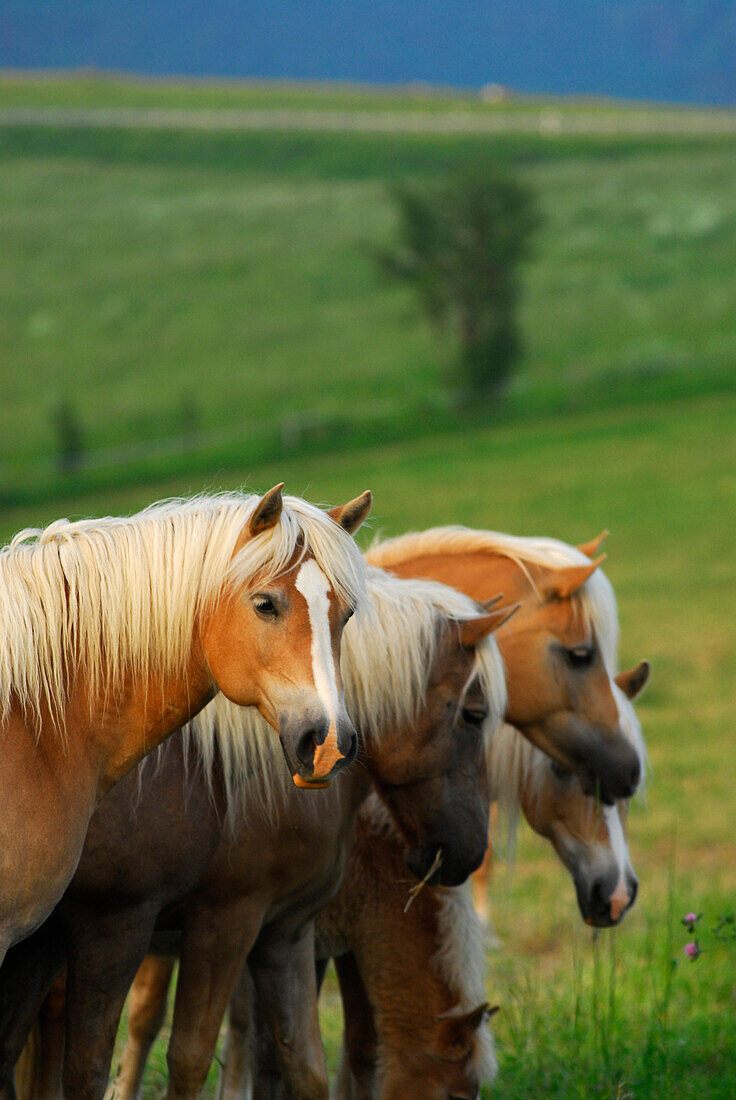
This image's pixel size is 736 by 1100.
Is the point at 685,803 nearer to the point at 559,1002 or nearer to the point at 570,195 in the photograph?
the point at 559,1002

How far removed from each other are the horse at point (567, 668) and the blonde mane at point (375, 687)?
581 mm

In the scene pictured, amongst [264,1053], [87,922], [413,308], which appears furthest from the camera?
[413,308]

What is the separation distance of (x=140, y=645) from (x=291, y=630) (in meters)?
0.42

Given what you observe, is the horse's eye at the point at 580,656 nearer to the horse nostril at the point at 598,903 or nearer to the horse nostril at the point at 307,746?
the horse nostril at the point at 598,903

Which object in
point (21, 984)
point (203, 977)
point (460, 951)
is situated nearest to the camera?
point (21, 984)

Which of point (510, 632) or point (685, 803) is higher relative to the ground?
point (510, 632)

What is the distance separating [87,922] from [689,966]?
4068mm

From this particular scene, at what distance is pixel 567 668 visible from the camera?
14.9 ft

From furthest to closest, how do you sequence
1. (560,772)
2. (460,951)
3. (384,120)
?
1. (384,120)
2. (560,772)
3. (460,951)

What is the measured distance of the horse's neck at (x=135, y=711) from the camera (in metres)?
2.90

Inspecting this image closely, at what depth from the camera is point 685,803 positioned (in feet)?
39.0

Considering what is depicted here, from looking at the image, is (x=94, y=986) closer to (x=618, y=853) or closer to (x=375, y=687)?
(x=375, y=687)

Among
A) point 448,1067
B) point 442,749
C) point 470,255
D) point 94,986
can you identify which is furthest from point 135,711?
point 470,255

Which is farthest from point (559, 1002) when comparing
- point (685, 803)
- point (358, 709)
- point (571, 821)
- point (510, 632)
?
point (685, 803)
